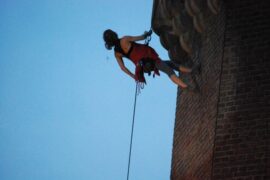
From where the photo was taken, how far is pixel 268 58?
452 inches

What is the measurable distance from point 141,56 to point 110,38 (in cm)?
51

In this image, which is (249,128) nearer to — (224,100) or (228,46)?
(224,100)

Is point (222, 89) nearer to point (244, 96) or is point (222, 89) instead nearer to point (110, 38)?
point (244, 96)

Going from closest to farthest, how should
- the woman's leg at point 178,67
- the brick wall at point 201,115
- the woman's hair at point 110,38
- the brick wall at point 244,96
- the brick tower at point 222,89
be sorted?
1. the brick wall at point 244,96
2. the brick tower at point 222,89
3. the brick wall at point 201,115
4. the woman's hair at point 110,38
5. the woman's leg at point 178,67

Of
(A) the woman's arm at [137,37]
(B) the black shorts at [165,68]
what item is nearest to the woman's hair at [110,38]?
(A) the woman's arm at [137,37]

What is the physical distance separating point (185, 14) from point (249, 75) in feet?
5.71

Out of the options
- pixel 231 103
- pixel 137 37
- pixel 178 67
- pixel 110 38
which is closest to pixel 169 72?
pixel 178 67

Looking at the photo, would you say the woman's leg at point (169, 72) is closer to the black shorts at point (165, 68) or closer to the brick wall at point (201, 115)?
the black shorts at point (165, 68)

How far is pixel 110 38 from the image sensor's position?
1228 centimetres

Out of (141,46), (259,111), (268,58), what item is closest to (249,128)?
(259,111)

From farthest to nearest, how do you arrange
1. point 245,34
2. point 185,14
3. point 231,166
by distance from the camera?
point 185,14
point 245,34
point 231,166

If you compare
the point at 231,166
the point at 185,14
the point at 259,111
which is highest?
the point at 185,14

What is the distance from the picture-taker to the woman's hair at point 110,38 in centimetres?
A: 1224

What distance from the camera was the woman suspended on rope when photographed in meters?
12.3
